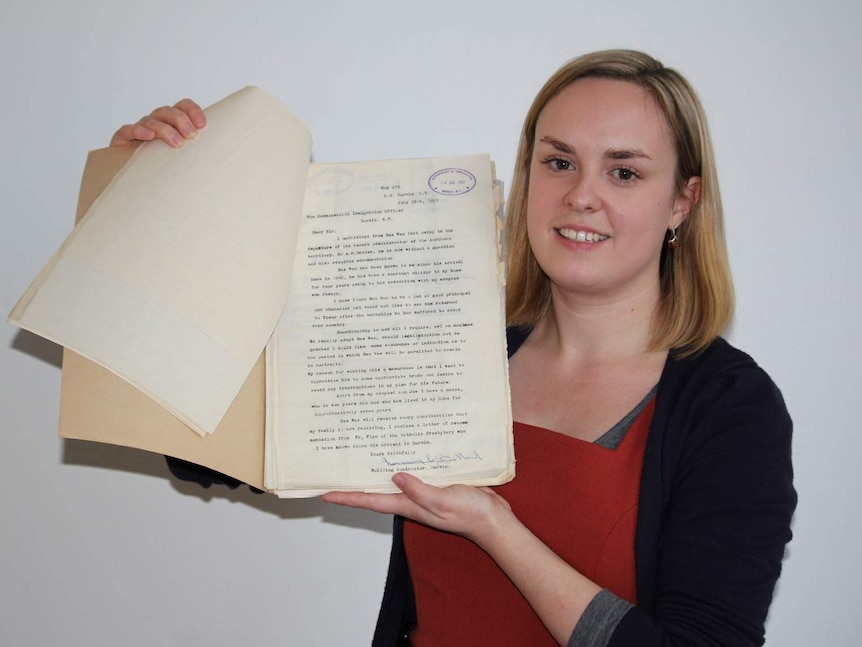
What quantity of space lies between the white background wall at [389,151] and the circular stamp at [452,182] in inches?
18.4

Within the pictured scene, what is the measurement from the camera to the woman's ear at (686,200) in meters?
1.11

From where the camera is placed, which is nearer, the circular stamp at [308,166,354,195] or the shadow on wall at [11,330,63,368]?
the circular stamp at [308,166,354,195]

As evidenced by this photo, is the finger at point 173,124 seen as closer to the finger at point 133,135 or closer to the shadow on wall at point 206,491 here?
the finger at point 133,135

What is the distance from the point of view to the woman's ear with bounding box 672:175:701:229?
1.11 m

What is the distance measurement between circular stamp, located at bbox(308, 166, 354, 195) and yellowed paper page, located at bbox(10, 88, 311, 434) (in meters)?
0.02

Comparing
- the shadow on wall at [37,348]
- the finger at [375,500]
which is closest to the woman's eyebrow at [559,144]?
the finger at [375,500]

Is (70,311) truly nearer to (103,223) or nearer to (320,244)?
(103,223)

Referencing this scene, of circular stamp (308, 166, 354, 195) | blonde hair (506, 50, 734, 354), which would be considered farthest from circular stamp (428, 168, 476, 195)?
blonde hair (506, 50, 734, 354)

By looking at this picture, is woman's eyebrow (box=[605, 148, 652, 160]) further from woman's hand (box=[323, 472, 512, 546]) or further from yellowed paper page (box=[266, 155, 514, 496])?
woman's hand (box=[323, 472, 512, 546])

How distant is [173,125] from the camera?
0.98 metres

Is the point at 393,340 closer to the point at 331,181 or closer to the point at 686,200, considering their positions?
the point at 331,181

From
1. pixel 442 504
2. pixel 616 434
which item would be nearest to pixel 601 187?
pixel 616 434

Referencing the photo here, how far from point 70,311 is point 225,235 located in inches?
7.2

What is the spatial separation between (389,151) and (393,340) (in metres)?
0.58
